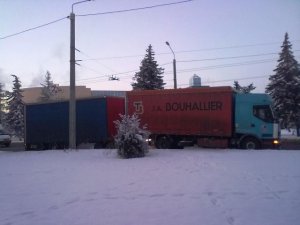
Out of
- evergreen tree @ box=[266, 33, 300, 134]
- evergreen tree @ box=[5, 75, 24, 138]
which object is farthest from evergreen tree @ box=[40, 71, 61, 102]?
evergreen tree @ box=[266, 33, 300, 134]

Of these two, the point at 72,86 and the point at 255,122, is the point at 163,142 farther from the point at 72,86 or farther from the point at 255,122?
the point at 72,86

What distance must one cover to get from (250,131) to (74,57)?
433 inches

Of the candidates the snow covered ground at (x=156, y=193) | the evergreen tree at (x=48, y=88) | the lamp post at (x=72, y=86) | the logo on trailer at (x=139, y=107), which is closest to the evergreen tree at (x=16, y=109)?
the evergreen tree at (x=48, y=88)

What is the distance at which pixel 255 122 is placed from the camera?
882 inches

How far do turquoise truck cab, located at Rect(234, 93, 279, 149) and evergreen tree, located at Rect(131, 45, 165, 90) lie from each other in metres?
23.7

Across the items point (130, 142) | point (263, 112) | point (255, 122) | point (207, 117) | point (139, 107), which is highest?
point (139, 107)

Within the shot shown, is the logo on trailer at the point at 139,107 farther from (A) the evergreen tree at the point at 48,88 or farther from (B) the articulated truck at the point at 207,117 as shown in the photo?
(A) the evergreen tree at the point at 48,88

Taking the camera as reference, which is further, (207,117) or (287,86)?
(287,86)

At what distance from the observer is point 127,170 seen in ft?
43.4

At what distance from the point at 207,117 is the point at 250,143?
2945 mm

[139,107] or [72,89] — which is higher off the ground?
[72,89]

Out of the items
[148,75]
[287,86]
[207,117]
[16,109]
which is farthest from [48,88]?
[207,117]

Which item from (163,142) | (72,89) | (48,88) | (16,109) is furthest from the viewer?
(48,88)

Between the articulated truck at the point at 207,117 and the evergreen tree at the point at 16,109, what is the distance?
4301 cm
